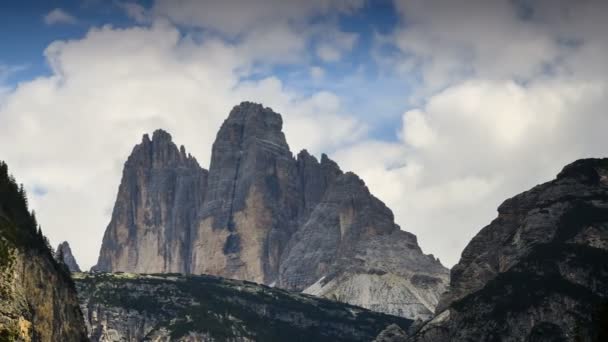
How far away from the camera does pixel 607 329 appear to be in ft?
522

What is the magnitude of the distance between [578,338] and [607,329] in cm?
1540

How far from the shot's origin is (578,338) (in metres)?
174

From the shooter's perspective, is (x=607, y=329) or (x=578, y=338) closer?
(x=607, y=329)
